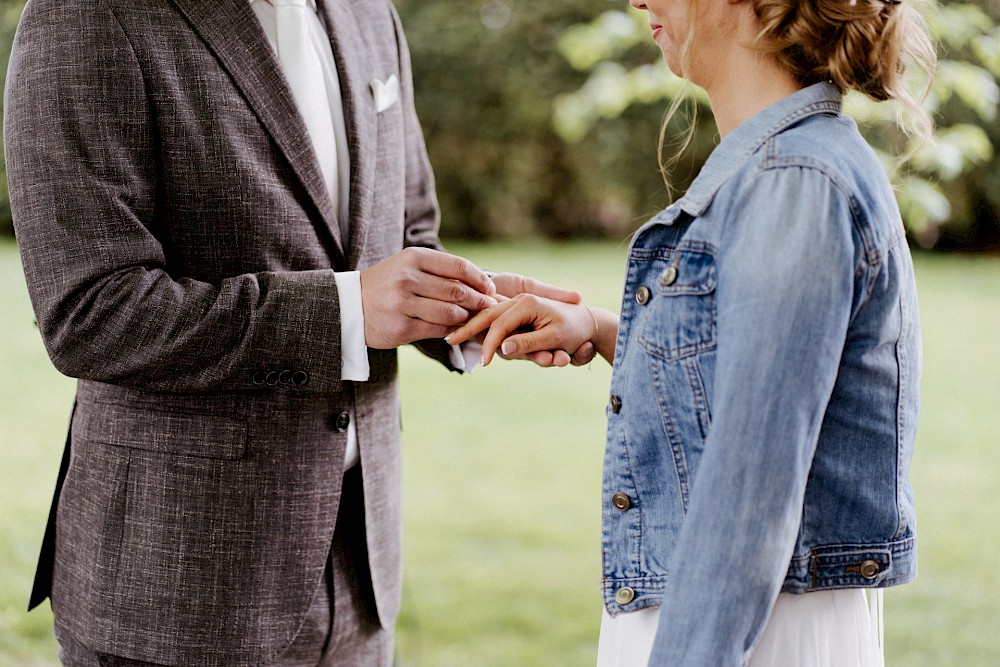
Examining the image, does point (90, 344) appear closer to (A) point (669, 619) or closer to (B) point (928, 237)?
(A) point (669, 619)

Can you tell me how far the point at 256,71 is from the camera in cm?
140

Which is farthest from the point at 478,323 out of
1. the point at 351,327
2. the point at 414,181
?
the point at 414,181

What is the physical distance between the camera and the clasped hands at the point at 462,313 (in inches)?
53.4

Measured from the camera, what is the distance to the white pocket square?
1.62 meters

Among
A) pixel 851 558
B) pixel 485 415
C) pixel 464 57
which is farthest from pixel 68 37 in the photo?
pixel 464 57

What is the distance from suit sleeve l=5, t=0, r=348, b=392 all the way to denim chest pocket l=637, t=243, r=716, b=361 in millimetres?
490

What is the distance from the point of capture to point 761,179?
1004 mm

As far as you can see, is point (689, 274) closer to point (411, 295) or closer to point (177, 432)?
point (411, 295)

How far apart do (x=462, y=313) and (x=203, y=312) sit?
1.19 ft

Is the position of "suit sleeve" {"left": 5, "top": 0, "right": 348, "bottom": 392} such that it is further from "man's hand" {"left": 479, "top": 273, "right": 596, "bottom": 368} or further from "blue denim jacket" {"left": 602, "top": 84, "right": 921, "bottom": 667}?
"blue denim jacket" {"left": 602, "top": 84, "right": 921, "bottom": 667}

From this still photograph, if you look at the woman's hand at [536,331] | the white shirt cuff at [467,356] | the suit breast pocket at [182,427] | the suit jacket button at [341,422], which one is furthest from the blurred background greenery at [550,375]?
the suit breast pocket at [182,427]

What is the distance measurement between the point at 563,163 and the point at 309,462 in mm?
8138

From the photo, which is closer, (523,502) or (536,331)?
(536,331)

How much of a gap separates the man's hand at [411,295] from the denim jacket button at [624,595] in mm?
449
